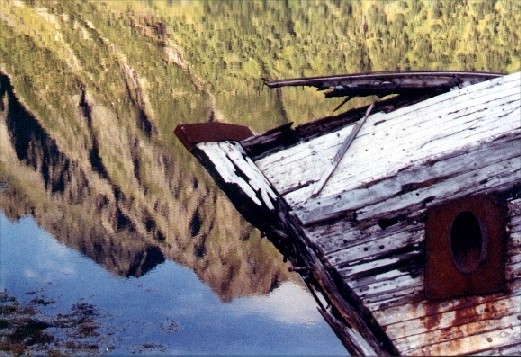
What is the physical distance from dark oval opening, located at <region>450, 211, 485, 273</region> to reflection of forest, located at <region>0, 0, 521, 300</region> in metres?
6.90

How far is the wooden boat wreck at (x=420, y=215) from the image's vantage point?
622 centimetres

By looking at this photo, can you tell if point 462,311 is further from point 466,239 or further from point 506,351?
point 466,239

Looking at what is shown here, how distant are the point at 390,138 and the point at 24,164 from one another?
21.0 m

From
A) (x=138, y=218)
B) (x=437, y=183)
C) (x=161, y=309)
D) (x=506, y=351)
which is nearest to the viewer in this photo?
(x=506, y=351)

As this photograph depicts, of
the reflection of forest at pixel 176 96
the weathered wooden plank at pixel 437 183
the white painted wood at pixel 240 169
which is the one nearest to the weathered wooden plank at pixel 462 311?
the weathered wooden plank at pixel 437 183

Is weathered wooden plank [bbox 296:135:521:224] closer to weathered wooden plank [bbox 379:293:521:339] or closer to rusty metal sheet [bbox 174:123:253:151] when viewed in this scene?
weathered wooden plank [bbox 379:293:521:339]

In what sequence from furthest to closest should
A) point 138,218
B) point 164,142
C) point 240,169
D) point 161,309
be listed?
point 164,142
point 138,218
point 161,309
point 240,169

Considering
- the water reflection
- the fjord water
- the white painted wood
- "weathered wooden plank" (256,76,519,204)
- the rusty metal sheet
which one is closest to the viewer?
"weathered wooden plank" (256,76,519,204)

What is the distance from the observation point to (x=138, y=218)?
25.0 meters

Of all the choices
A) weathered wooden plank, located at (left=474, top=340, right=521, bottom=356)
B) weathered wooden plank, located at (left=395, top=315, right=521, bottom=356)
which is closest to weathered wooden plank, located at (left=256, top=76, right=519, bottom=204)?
weathered wooden plank, located at (left=395, top=315, right=521, bottom=356)

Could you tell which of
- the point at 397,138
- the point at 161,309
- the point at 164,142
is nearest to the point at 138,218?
the point at 164,142

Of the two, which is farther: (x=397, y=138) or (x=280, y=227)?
(x=280, y=227)

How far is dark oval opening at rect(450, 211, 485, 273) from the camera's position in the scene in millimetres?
6434

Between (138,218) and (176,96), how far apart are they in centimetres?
1319
